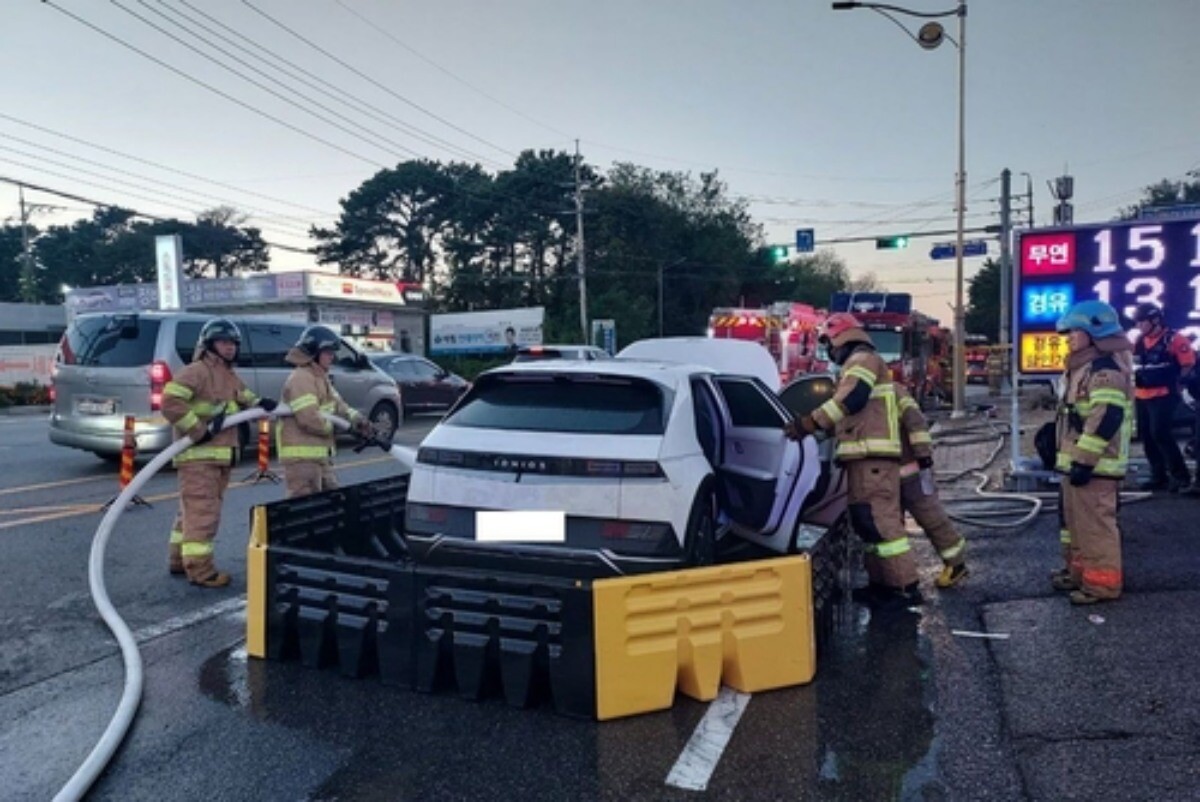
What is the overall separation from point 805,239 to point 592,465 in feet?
106

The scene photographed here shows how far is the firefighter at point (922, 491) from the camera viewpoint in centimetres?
582

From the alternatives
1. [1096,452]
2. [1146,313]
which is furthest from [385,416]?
[1096,452]

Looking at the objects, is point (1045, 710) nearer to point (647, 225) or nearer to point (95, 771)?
point (95, 771)

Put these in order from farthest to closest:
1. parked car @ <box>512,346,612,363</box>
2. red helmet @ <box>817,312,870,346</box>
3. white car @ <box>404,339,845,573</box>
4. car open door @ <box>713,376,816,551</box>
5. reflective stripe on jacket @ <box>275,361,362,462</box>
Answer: parked car @ <box>512,346,612,363</box>
reflective stripe on jacket @ <box>275,361,362,462</box>
red helmet @ <box>817,312,870,346</box>
car open door @ <box>713,376,816,551</box>
white car @ <box>404,339,845,573</box>

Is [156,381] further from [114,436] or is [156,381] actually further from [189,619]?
[189,619]

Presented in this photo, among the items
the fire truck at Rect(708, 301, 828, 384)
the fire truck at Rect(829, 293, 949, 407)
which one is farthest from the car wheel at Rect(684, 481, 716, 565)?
the fire truck at Rect(829, 293, 949, 407)

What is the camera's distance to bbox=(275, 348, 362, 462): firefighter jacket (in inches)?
257

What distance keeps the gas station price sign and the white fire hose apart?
6.04 metres

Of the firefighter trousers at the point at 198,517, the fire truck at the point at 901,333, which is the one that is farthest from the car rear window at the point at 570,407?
the fire truck at the point at 901,333

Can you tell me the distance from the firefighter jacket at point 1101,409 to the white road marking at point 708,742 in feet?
9.03

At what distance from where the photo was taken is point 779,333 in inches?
811

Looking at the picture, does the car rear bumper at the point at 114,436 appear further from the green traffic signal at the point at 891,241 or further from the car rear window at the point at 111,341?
the green traffic signal at the point at 891,241

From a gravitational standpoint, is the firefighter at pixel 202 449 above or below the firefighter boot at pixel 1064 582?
above

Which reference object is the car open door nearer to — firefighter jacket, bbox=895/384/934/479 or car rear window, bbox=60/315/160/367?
firefighter jacket, bbox=895/384/934/479
